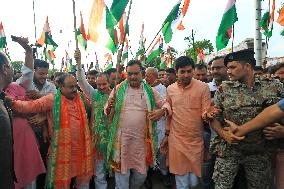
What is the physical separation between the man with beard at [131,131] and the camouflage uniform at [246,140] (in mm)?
1319

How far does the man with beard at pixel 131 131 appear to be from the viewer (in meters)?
4.40

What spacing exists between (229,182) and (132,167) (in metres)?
1.67

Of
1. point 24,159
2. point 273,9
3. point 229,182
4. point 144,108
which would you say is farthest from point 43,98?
point 273,9

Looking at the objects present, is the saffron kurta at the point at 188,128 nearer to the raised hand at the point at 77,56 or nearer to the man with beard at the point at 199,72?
the raised hand at the point at 77,56

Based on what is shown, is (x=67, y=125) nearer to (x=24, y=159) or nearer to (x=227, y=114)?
(x=24, y=159)

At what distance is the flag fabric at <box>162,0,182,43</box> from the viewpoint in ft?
20.2

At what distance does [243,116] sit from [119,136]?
193 cm

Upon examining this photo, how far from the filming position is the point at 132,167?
4438 millimetres

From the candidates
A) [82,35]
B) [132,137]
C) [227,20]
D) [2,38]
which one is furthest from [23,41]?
[2,38]

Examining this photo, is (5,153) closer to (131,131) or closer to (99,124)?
(131,131)

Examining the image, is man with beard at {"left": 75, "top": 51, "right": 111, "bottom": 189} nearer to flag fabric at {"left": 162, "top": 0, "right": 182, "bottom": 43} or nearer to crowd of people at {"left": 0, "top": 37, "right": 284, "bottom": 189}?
crowd of people at {"left": 0, "top": 37, "right": 284, "bottom": 189}

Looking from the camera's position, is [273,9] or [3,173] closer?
[3,173]

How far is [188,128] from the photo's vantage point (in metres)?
4.22

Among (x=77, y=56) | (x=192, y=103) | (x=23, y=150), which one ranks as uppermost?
(x=77, y=56)
